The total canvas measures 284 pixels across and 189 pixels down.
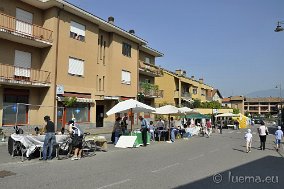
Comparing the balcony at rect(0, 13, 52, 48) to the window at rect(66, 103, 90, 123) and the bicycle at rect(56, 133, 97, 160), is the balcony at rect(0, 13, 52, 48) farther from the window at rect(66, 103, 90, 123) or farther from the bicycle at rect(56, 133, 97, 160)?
the bicycle at rect(56, 133, 97, 160)

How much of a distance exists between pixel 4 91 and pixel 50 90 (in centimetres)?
350

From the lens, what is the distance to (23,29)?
23109mm

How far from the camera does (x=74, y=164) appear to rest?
38.6 ft

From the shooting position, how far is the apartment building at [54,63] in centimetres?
2238

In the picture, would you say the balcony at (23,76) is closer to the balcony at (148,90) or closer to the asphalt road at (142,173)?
the asphalt road at (142,173)

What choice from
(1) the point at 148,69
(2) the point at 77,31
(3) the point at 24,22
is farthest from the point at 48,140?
(1) the point at 148,69

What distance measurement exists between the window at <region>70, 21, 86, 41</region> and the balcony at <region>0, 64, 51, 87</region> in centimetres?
461

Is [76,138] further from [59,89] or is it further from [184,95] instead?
[184,95]

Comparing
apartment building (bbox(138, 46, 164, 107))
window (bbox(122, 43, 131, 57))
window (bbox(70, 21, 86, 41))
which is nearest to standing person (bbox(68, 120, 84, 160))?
window (bbox(70, 21, 86, 41))

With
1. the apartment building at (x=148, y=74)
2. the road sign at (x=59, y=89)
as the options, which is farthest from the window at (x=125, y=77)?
the road sign at (x=59, y=89)

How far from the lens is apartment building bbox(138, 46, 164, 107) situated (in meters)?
39.5

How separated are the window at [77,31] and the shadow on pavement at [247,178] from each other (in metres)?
19.4

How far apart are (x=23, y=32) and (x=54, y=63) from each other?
10.8 feet

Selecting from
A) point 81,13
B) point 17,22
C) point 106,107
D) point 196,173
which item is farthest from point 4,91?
point 196,173
